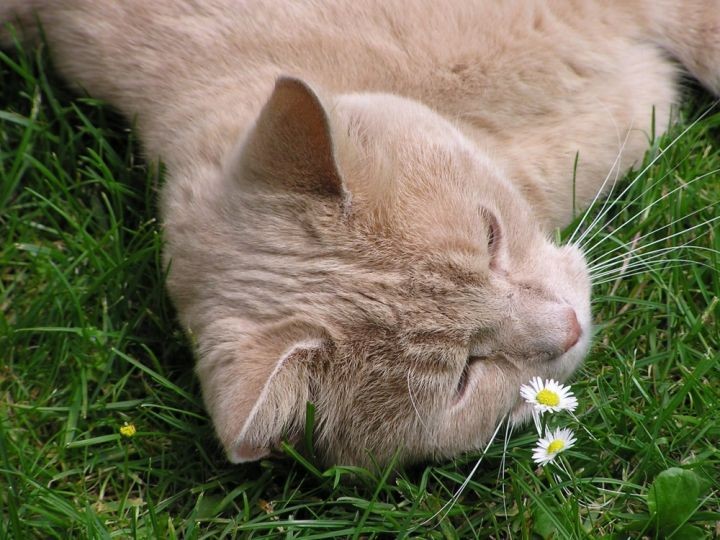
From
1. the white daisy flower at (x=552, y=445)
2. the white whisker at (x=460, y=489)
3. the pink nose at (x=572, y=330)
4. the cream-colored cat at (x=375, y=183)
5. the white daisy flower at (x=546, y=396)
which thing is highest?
the cream-colored cat at (x=375, y=183)

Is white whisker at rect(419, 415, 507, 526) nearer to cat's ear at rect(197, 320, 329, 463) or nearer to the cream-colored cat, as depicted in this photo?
the cream-colored cat

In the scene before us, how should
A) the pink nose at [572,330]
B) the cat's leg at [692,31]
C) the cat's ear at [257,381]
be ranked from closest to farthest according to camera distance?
1. the cat's ear at [257,381]
2. the pink nose at [572,330]
3. the cat's leg at [692,31]

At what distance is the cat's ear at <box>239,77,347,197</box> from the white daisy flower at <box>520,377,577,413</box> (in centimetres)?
62

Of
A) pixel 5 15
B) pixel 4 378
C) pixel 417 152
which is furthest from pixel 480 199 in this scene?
pixel 5 15

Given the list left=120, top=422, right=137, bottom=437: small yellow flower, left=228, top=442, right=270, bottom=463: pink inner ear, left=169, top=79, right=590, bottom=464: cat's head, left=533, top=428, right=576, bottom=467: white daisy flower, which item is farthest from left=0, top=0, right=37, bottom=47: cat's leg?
left=533, top=428, right=576, bottom=467: white daisy flower

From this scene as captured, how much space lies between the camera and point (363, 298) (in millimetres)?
1847

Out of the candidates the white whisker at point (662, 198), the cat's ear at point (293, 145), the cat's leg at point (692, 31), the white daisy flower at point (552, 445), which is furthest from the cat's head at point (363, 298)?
the cat's leg at point (692, 31)

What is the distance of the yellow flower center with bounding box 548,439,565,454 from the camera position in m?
1.89

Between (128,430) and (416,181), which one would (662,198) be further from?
(128,430)


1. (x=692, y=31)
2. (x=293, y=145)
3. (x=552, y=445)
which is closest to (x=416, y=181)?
(x=293, y=145)

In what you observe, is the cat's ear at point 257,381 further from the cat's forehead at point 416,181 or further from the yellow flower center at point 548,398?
the yellow flower center at point 548,398

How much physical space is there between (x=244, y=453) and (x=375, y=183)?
25.5 inches

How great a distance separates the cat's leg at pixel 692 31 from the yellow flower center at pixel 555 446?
1.39 meters

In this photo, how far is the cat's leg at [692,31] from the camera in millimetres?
2611
